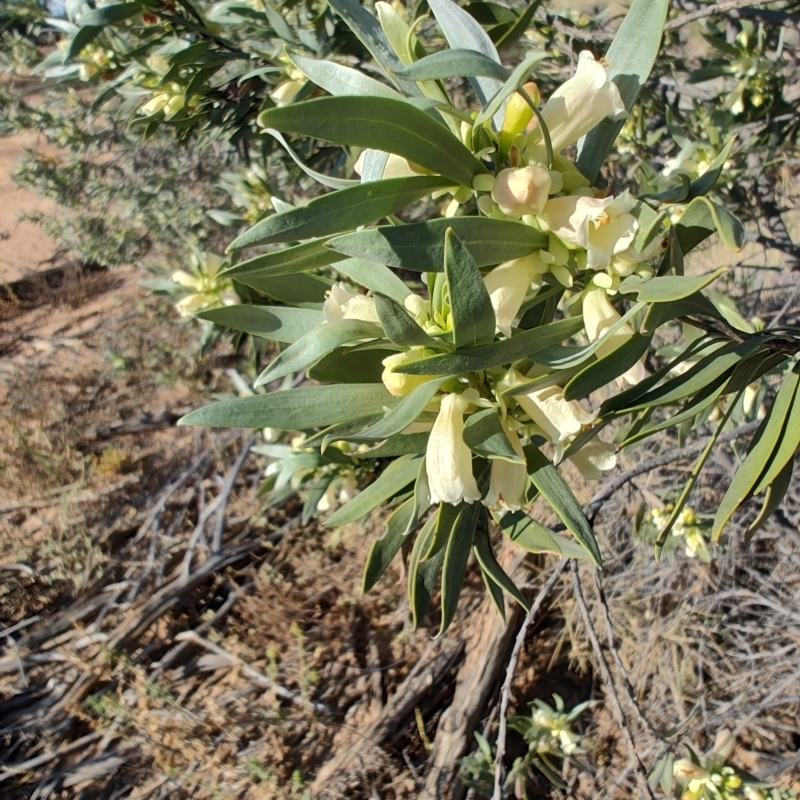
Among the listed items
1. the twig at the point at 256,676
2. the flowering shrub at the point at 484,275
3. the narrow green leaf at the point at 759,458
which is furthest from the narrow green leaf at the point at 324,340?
the twig at the point at 256,676

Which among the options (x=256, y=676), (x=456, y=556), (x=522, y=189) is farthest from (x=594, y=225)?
(x=256, y=676)

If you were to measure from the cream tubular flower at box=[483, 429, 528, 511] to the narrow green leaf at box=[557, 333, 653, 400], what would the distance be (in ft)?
0.48

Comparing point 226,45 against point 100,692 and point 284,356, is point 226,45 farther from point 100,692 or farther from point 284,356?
point 100,692

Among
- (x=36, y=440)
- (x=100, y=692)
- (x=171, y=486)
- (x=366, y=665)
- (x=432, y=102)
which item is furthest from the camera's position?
(x=36, y=440)

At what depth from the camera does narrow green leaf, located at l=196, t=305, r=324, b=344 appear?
0.99 meters

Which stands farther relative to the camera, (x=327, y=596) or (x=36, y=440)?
(x=36, y=440)

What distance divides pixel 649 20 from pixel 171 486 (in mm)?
4444

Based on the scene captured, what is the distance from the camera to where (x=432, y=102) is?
0.72 meters

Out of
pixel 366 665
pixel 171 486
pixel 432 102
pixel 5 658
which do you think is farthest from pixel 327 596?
pixel 432 102

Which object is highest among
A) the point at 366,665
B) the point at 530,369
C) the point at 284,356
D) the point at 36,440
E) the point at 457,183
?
the point at 457,183

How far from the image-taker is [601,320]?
0.78 meters

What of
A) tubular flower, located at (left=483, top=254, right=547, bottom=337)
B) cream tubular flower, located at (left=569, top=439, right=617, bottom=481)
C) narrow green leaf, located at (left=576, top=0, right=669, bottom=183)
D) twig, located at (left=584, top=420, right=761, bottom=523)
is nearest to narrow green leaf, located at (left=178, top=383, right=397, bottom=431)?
tubular flower, located at (left=483, top=254, right=547, bottom=337)

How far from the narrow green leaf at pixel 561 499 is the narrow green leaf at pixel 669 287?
304 mm

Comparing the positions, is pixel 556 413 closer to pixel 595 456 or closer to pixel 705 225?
pixel 595 456
